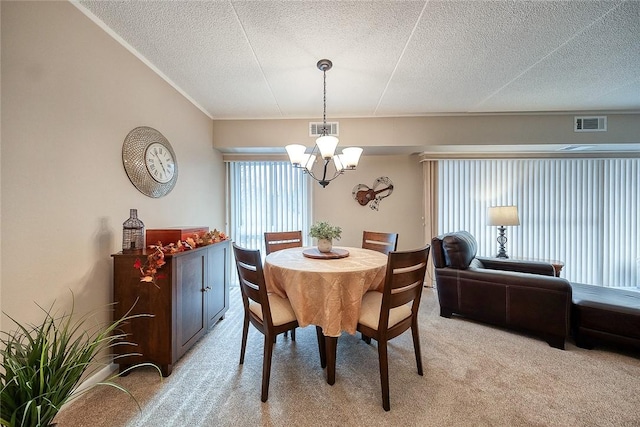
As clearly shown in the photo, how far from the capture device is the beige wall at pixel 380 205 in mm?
3887

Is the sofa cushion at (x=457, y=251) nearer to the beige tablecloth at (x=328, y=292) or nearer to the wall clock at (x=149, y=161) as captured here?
the beige tablecloth at (x=328, y=292)

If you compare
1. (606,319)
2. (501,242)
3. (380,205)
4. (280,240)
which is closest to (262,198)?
(280,240)

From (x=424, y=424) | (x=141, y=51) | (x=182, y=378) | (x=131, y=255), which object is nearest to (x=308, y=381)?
(x=424, y=424)

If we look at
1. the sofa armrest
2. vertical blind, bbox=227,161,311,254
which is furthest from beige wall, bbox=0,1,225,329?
the sofa armrest

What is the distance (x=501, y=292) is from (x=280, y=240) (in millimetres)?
2409

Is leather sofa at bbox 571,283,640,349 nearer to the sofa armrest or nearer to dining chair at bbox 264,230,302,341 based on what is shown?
the sofa armrest

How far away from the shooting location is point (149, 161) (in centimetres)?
214

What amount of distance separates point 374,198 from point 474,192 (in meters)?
1.60

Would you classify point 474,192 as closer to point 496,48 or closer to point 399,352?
point 496,48

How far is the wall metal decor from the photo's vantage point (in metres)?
3.89

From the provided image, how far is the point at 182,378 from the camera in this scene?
1.75 m

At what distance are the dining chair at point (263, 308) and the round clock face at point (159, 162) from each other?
49.1 inches

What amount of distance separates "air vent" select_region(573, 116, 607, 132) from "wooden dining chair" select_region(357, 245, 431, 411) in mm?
3451

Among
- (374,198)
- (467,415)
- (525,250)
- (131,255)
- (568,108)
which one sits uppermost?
(568,108)
